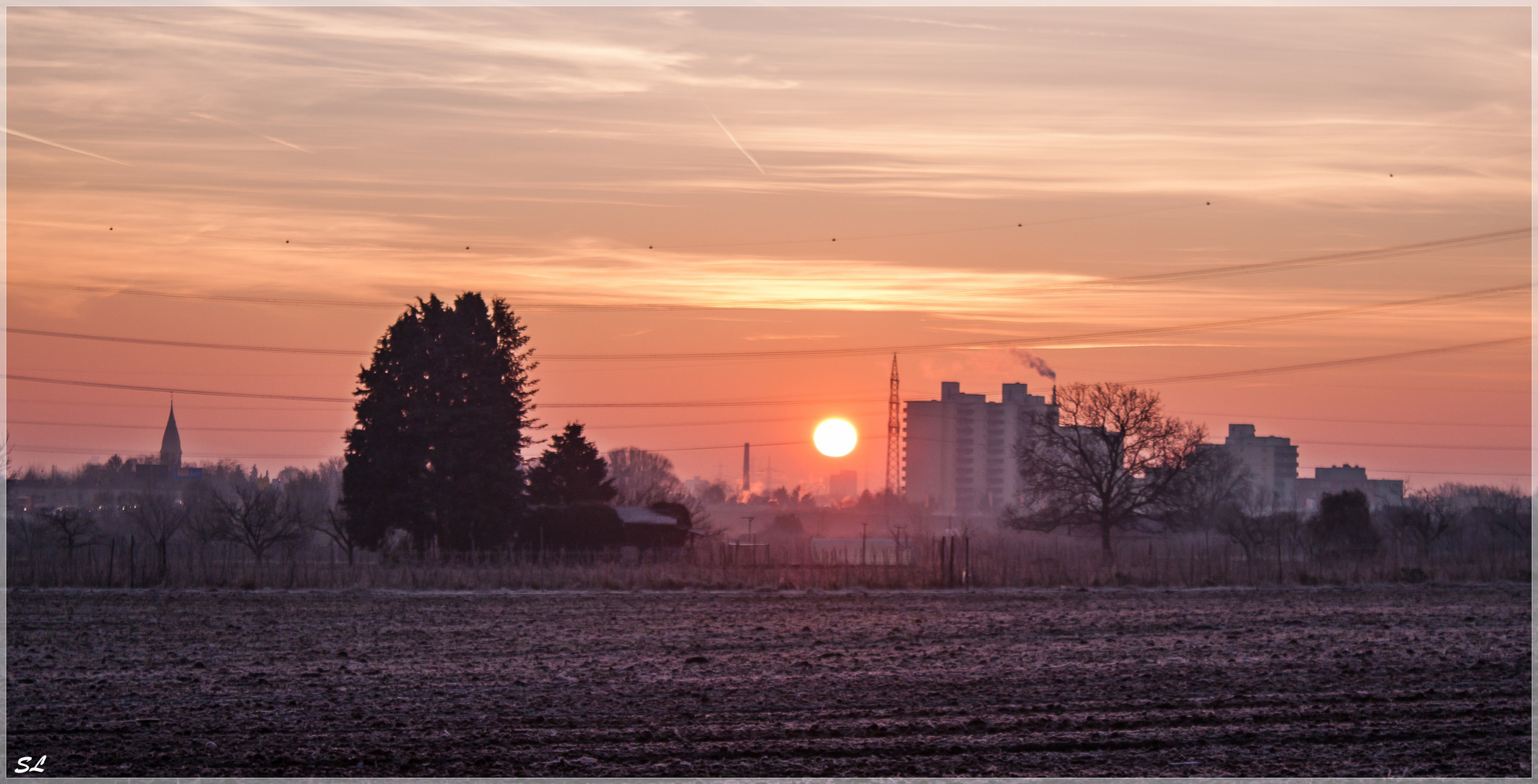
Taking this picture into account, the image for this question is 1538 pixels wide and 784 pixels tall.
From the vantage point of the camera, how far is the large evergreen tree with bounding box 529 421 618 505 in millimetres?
65250

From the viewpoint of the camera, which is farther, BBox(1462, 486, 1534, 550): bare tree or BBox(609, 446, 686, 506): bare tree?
BBox(609, 446, 686, 506): bare tree

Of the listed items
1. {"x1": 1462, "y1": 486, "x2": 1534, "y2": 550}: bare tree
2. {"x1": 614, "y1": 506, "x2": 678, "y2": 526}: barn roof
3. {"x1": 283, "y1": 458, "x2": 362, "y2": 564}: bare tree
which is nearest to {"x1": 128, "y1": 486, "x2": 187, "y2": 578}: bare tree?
{"x1": 283, "y1": 458, "x2": 362, "y2": 564}: bare tree

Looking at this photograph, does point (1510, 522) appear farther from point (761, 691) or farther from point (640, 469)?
point (640, 469)

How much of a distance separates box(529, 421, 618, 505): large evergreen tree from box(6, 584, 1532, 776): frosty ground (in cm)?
3339

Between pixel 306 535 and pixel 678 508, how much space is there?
674 inches

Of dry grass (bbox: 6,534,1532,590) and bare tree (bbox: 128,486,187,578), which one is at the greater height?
bare tree (bbox: 128,486,187,578)

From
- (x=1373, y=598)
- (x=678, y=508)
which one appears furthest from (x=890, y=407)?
(x=1373, y=598)

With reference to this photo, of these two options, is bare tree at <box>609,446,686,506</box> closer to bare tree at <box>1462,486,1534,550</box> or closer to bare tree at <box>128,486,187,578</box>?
bare tree at <box>128,486,187,578</box>

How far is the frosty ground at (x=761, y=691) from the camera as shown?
44.5 ft

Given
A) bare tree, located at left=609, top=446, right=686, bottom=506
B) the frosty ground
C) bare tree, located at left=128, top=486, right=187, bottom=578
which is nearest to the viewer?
the frosty ground

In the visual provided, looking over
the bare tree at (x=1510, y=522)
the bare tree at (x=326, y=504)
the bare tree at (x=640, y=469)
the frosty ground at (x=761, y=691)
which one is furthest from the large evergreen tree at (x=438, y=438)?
the bare tree at (x=640, y=469)

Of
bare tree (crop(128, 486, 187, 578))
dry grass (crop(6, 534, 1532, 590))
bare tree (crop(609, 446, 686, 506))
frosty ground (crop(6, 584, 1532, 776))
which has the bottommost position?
frosty ground (crop(6, 584, 1532, 776))

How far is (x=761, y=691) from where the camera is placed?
1798cm

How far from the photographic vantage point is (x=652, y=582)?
129ft
